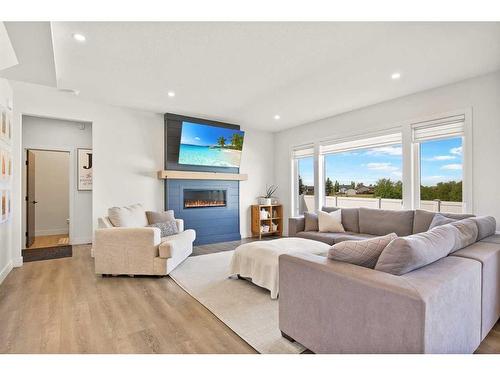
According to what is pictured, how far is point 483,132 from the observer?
3234mm

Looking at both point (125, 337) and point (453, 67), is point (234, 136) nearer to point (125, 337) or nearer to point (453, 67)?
point (453, 67)

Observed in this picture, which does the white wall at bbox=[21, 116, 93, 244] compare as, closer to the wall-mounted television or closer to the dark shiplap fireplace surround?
the dark shiplap fireplace surround

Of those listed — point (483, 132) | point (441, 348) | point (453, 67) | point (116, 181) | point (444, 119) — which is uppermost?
point (453, 67)

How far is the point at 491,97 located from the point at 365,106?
164cm

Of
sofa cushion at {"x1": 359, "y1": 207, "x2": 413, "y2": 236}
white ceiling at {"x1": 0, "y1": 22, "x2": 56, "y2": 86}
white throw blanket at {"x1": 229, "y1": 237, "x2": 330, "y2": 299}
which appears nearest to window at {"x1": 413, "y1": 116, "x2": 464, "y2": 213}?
sofa cushion at {"x1": 359, "y1": 207, "x2": 413, "y2": 236}

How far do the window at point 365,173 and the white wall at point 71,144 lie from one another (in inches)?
193

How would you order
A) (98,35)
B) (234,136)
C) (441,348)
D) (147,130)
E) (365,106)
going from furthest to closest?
(234,136) → (147,130) → (365,106) → (98,35) → (441,348)

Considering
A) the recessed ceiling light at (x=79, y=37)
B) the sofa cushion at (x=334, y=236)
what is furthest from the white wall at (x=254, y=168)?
the recessed ceiling light at (x=79, y=37)

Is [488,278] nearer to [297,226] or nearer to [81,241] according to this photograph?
[297,226]

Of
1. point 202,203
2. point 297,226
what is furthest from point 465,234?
point 202,203

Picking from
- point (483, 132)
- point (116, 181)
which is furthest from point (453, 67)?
point (116, 181)

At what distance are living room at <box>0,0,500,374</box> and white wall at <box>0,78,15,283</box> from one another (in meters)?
0.04

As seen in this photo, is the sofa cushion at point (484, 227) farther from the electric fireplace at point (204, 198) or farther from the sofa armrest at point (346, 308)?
the electric fireplace at point (204, 198)
